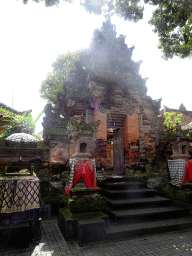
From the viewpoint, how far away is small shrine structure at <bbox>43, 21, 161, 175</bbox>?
9430mm

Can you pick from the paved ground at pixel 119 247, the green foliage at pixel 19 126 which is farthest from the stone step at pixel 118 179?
the green foliage at pixel 19 126

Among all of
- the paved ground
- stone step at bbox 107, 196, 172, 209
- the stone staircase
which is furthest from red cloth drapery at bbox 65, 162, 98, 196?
the paved ground

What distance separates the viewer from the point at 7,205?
4551 millimetres

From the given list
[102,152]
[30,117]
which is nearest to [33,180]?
[30,117]

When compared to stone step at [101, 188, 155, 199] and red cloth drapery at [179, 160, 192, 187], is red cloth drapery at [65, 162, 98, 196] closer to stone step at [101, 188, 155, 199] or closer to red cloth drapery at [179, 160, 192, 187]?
stone step at [101, 188, 155, 199]

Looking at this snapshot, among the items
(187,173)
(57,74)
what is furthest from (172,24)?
(57,74)

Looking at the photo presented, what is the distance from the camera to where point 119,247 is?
14.2 feet

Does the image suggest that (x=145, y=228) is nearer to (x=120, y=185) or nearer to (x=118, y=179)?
(x=120, y=185)

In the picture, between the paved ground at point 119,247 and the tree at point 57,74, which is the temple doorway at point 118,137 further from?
the tree at point 57,74

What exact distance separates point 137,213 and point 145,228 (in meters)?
0.59

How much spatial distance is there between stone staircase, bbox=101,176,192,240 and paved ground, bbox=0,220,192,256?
0.73 feet

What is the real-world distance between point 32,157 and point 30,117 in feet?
6.58

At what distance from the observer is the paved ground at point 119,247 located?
4066 mm

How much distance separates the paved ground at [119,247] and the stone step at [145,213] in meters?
0.71
